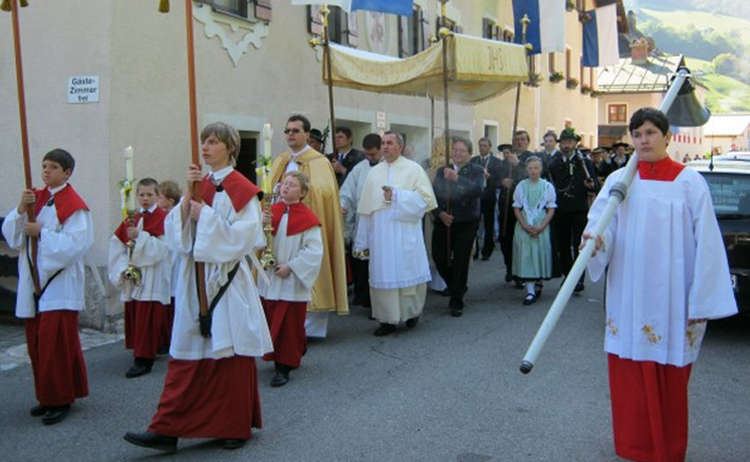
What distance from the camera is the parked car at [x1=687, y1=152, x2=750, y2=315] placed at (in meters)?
6.99

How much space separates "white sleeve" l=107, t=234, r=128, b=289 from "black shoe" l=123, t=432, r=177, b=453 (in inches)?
90.3

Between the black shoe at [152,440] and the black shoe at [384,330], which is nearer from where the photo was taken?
the black shoe at [152,440]

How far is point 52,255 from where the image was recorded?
494 centimetres

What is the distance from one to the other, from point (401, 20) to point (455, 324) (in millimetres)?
7678

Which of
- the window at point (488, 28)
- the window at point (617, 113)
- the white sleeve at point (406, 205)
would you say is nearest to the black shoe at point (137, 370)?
the white sleeve at point (406, 205)

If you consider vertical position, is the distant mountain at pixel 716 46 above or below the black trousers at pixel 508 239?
above

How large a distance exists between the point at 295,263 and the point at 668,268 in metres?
2.82

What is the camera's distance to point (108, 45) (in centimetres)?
774

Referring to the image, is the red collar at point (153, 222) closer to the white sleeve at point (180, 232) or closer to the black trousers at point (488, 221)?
the white sleeve at point (180, 232)

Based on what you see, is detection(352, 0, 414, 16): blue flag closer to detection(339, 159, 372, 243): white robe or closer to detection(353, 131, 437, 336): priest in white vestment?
detection(339, 159, 372, 243): white robe

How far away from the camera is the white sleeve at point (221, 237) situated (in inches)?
163

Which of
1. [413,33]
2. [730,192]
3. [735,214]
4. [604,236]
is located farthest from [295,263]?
[413,33]

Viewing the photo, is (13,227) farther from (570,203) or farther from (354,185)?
(570,203)

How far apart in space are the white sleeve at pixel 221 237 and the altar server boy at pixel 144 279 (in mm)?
2171
